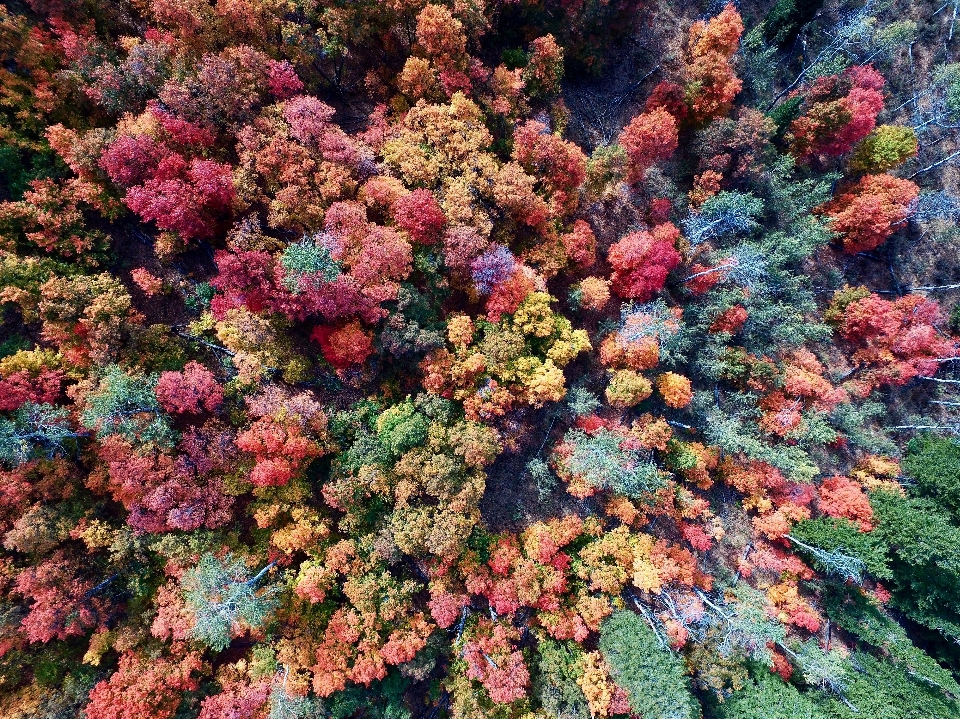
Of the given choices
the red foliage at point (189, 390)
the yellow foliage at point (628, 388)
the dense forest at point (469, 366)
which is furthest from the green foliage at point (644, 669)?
the red foliage at point (189, 390)

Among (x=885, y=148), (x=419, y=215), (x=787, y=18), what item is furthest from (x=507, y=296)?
(x=885, y=148)

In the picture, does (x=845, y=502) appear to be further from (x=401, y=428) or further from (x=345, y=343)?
(x=345, y=343)

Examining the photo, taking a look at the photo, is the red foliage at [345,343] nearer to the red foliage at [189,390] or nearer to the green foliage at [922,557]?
the red foliage at [189,390]

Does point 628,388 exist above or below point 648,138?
below

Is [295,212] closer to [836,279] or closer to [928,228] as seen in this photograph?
[836,279]

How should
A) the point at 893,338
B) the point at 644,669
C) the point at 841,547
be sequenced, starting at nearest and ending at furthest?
the point at 644,669 → the point at 841,547 → the point at 893,338

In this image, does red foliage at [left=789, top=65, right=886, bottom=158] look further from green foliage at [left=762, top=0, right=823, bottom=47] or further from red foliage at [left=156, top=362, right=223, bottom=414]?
red foliage at [left=156, top=362, right=223, bottom=414]

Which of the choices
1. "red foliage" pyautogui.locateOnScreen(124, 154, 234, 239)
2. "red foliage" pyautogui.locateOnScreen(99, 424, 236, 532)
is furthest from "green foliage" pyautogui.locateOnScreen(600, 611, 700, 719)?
"red foliage" pyautogui.locateOnScreen(124, 154, 234, 239)
